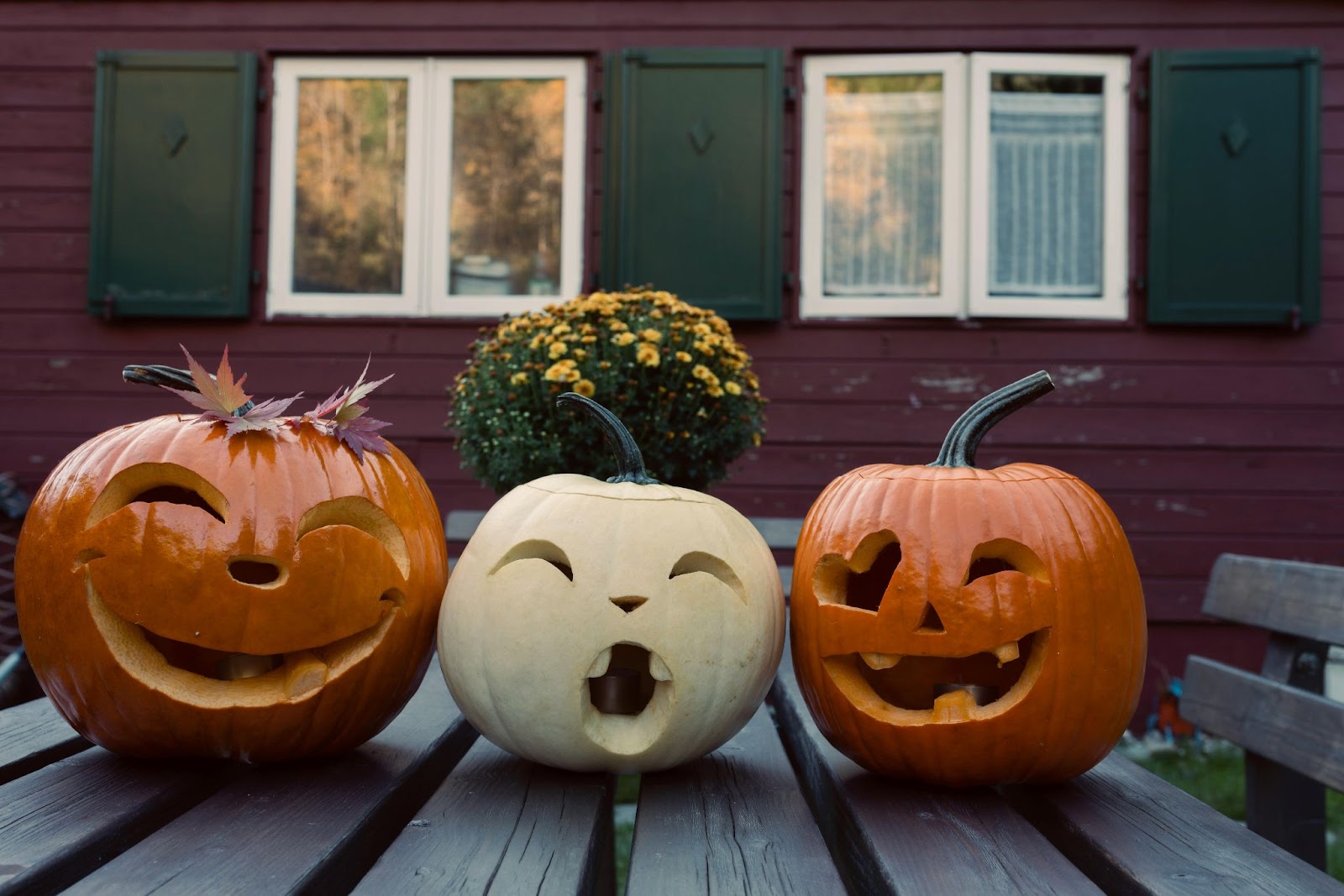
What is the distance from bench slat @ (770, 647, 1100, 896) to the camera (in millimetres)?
997

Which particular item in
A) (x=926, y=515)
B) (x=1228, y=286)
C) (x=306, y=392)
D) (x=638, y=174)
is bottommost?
(x=926, y=515)

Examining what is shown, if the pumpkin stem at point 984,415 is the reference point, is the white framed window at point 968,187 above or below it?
above

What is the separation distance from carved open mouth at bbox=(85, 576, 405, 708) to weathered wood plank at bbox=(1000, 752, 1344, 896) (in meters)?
A: 0.88

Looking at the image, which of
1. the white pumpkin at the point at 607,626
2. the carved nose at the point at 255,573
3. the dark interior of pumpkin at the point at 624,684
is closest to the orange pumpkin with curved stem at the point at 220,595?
the carved nose at the point at 255,573

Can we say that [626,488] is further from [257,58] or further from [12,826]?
[257,58]

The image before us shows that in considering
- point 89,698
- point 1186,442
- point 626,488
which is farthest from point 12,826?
point 1186,442

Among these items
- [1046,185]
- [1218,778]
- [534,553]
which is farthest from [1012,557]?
[1046,185]

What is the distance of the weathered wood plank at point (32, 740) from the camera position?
132 centimetres

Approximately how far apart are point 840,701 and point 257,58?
15.3 ft

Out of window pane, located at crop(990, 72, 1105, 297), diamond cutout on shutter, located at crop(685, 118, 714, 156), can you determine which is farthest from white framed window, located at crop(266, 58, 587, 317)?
window pane, located at crop(990, 72, 1105, 297)

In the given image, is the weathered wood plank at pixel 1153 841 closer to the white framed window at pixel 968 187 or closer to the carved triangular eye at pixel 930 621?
the carved triangular eye at pixel 930 621

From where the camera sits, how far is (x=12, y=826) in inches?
41.8

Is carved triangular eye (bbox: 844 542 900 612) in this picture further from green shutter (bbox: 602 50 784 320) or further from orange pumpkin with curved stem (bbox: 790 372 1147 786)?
green shutter (bbox: 602 50 784 320)

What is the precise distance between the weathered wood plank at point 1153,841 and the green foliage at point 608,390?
4.66ft
